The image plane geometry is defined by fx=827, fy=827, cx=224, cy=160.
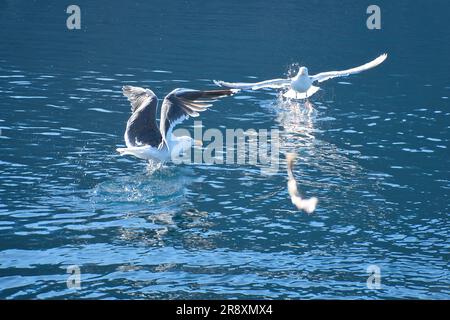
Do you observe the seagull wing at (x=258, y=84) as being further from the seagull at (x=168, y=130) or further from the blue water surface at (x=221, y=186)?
the seagull at (x=168, y=130)

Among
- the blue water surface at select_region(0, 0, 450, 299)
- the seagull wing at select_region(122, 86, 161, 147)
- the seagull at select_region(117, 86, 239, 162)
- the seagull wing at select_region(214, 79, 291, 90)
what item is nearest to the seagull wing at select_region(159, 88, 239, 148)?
the seagull at select_region(117, 86, 239, 162)

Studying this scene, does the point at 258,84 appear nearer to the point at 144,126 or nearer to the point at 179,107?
the point at 144,126

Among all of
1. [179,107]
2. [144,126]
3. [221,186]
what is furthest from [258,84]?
[221,186]

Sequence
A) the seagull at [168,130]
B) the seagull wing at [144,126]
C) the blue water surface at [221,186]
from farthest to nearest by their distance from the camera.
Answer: the seagull wing at [144,126] → the seagull at [168,130] → the blue water surface at [221,186]

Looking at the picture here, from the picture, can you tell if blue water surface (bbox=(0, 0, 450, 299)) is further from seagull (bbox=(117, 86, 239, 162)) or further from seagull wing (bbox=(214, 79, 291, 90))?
seagull wing (bbox=(214, 79, 291, 90))

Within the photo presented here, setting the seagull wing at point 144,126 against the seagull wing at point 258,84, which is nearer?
the seagull wing at point 144,126

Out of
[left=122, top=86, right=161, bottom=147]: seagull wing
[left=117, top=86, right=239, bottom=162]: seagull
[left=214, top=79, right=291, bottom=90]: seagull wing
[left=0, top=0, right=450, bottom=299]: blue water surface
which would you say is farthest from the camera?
[left=214, top=79, right=291, bottom=90]: seagull wing

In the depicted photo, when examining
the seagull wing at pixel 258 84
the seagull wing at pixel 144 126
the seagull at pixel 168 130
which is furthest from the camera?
the seagull wing at pixel 258 84

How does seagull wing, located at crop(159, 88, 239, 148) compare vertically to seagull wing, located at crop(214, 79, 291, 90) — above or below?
below

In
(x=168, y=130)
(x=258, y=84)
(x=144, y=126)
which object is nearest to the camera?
(x=168, y=130)

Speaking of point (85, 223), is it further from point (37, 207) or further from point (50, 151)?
point (50, 151)

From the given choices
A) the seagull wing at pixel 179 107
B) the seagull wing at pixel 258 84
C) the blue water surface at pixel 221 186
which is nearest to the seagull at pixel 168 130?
the seagull wing at pixel 179 107

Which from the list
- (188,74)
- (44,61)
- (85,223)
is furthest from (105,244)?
(44,61)

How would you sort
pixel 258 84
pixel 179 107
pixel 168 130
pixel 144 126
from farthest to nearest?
1. pixel 258 84
2. pixel 144 126
3. pixel 179 107
4. pixel 168 130
